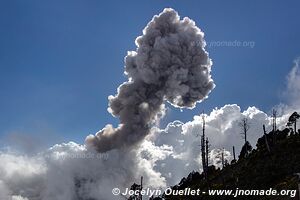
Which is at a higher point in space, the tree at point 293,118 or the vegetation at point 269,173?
the tree at point 293,118

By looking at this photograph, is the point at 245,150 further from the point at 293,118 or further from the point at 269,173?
the point at 269,173

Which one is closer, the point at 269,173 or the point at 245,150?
the point at 269,173

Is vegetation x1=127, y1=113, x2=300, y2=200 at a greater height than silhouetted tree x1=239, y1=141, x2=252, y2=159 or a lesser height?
lesser

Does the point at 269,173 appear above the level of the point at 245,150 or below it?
below

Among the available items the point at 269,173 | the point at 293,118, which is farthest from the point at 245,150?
the point at 269,173

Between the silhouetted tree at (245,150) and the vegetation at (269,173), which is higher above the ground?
the silhouetted tree at (245,150)

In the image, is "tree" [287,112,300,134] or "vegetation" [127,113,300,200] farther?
"tree" [287,112,300,134]

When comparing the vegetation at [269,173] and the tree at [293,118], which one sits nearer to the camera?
the vegetation at [269,173]

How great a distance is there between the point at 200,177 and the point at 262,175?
97.1ft

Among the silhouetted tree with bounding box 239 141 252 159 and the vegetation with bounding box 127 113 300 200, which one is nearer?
the vegetation with bounding box 127 113 300 200

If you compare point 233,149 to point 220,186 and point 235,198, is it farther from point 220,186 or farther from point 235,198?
point 235,198

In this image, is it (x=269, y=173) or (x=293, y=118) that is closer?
(x=269, y=173)

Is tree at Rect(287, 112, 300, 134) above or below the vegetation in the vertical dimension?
above

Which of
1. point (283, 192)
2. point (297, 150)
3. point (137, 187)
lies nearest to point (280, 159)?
point (297, 150)
